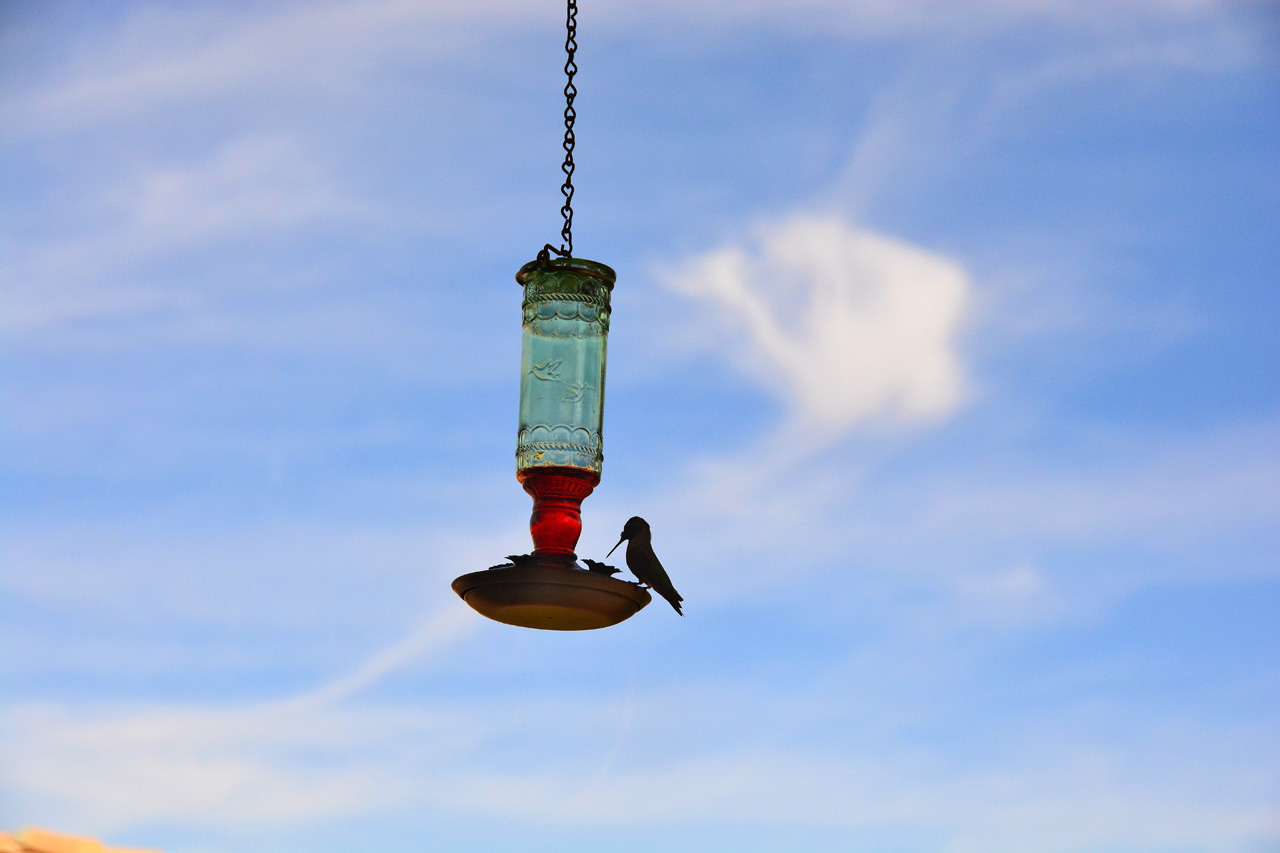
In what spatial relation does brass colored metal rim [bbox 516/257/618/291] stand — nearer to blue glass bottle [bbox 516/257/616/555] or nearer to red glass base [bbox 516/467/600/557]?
blue glass bottle [bbox 516/257/616/555]

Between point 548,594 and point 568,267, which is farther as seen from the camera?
point 568,267

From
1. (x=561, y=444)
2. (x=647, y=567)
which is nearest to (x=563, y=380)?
(x=561, y=444)

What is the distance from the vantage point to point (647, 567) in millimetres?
7074

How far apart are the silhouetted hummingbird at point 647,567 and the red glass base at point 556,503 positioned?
300 millimetres

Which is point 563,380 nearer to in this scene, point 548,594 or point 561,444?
point 561,444

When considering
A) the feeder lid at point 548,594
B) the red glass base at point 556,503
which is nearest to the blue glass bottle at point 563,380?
the red glass base at point 556,503

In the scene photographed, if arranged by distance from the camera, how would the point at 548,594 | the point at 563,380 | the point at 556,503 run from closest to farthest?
the point at 548,594
the point at 556,503
the point at 563,380

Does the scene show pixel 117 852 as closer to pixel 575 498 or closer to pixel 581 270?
pixel 575 498

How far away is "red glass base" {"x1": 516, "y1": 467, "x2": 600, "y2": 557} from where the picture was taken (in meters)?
6.82

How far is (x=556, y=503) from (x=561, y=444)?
284mm

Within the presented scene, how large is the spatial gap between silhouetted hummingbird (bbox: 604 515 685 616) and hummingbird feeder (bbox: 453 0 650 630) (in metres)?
0.32

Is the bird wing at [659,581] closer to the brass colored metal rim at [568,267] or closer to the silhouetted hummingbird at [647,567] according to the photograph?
the silhouetted hummingbird at [647,567]

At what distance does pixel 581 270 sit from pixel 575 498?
3.54 ft

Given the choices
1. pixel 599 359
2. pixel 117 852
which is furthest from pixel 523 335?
pixel 117 852
